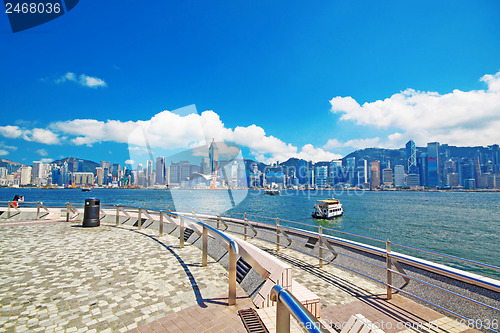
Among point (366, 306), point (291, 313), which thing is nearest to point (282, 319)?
point (291, 313)

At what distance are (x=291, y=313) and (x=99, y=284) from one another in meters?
5.04

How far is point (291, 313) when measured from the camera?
1622 millimetres

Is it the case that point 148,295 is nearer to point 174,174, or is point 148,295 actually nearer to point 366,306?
point 366,306

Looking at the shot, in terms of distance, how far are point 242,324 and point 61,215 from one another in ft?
65.3

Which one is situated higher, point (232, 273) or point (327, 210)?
point (232, 273)

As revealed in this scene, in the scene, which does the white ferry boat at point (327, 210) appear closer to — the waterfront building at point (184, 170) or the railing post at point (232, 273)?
the waterfront building at point (184, 170)

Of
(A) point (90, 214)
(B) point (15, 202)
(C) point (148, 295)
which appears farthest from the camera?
(B) point (15, 202)

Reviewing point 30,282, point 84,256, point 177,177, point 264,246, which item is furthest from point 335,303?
point 177,177

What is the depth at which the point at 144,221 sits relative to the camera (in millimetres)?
13906

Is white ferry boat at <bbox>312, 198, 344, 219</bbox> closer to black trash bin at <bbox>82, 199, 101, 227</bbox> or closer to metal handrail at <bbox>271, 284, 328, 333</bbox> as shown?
black trash bin at <bbox>82, 199, 101, 227</bbox>

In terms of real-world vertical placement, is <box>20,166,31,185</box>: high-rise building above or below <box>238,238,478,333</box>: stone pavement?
above

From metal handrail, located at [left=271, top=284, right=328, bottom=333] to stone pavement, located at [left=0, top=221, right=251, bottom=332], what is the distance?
192cm

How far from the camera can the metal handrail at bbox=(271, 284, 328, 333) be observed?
54.0 inches

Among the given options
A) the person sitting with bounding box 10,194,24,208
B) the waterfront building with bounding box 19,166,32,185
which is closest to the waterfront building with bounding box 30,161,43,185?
the waterfront building with bounding box 19,166,32,185
